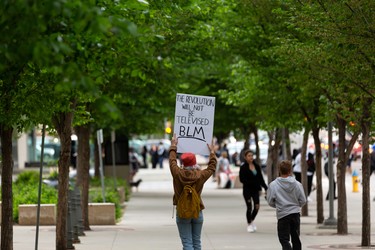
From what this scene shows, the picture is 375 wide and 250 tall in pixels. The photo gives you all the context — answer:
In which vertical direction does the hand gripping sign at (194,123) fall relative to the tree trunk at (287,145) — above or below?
below

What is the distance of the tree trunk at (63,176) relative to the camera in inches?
695

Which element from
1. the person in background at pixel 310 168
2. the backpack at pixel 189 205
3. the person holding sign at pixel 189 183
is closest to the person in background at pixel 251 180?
the person holding sign at pixel 189 183

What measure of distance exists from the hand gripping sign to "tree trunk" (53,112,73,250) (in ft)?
9.60

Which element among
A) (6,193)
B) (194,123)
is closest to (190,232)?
(194,123)

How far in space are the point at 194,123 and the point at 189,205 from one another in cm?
164

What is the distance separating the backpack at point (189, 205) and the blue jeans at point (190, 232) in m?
0.13

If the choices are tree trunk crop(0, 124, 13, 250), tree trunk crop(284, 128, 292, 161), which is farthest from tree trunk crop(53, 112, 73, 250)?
tree trunk crop(284, 128, 292, 161)

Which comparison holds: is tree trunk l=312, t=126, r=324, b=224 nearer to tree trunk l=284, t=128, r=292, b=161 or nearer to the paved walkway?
the paved walkway

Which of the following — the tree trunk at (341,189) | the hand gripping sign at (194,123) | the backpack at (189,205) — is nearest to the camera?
the backpack at (189,205)

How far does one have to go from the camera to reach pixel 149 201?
3906 cm

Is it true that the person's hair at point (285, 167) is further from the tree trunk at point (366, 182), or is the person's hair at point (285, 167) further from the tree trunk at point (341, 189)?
the tree trunk at point (341, 189)

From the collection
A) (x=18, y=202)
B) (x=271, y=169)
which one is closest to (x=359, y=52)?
(x=18, y=202)

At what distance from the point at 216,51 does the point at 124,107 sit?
18.0 ft

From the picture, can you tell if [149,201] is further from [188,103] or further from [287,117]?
[188,103]
